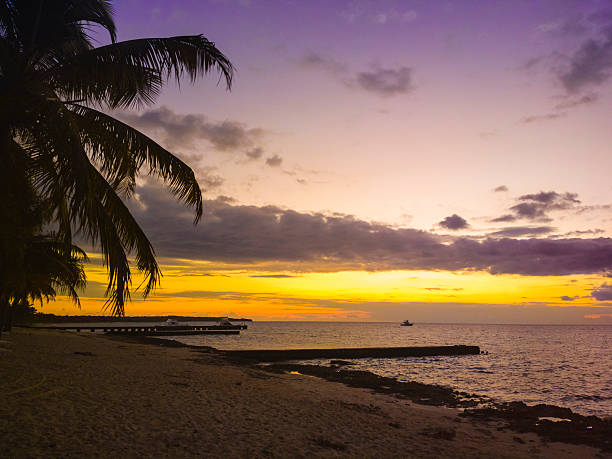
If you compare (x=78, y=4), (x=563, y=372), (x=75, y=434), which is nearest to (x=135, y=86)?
(x=78, y=4)

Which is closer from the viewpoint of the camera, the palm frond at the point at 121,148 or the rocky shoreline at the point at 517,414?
the palm frond at the point at 121,148

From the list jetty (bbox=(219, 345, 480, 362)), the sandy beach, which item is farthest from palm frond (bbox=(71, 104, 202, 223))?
jetty (bbox=(219, 345, 480, 362))

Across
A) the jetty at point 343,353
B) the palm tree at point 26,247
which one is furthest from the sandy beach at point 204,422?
the jetty at point 343,353

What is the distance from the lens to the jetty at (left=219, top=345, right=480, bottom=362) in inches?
1480

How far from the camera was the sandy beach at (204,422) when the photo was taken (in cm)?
770

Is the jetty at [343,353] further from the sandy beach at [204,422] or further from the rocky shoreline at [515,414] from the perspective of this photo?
the sandy beach at [204,422]

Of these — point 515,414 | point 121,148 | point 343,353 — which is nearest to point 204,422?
point 121,148

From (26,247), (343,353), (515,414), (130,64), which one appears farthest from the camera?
(343,353)

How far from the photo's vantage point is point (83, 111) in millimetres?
9023

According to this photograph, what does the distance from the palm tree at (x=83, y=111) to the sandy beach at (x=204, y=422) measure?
2.38 meters

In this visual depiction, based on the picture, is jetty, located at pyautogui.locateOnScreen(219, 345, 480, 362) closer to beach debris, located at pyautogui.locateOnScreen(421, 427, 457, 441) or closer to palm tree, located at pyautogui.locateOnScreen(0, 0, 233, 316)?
beach debris, located at pyautogui.locateOnScreen(421, 427, 457, 441)

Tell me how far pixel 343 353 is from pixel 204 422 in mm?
37342

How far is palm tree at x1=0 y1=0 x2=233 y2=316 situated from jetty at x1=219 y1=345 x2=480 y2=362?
26.0 m

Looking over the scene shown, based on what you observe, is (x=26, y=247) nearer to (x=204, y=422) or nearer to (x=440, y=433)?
(x=204, y=422)
